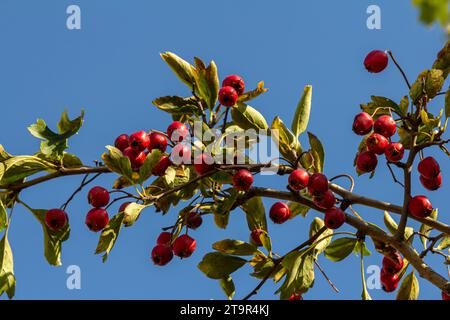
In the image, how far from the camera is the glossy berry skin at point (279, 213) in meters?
3.01

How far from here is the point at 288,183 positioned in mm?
2592

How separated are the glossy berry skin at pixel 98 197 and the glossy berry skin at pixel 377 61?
151 centimetres

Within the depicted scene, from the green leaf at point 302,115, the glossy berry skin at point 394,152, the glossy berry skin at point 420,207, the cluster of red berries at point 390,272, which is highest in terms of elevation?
the green leaf at point 302,115

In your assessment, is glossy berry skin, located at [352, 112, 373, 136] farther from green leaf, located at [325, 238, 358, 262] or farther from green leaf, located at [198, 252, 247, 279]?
green leaf, located at [198, 252, 247, 279]

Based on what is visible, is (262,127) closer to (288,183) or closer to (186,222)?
(288,183)

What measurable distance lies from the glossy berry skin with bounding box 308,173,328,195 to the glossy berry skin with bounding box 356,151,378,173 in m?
0.29

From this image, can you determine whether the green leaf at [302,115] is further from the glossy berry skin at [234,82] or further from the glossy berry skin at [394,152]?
the glossy berry skin at [394,152]

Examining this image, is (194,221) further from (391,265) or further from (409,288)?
(409,288)

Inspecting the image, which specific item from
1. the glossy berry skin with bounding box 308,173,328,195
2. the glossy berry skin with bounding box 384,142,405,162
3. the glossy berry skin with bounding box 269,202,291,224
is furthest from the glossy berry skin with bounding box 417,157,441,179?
the glossy berry skin with bounding box 269,202,291,224

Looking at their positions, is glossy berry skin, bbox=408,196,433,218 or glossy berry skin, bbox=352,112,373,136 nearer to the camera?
glossy berry skin, bbox=408,196,433,218

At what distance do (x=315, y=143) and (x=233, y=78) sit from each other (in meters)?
0.57

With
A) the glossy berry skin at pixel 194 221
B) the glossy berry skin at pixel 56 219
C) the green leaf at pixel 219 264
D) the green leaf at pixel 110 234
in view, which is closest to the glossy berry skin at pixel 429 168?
the green leaf at pixel 219 264

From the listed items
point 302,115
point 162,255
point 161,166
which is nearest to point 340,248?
point 302,115

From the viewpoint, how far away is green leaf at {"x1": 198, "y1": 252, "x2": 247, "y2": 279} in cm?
299
